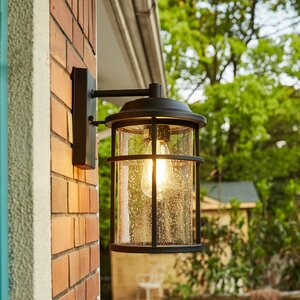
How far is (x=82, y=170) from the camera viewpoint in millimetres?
1856

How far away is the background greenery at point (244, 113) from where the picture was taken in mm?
9234

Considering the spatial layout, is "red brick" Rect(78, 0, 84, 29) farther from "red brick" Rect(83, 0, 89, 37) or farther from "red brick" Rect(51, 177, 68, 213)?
"red brick" Rect(51, 177, 68, 213)

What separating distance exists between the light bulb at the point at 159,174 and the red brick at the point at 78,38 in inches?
12.0

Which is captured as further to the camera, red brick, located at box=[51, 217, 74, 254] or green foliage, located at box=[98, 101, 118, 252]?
green foliage, located at box=[98, 101, 118, 252]

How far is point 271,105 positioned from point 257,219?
9.47ft

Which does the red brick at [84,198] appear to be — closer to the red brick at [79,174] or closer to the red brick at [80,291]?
the red brick at [79,174]

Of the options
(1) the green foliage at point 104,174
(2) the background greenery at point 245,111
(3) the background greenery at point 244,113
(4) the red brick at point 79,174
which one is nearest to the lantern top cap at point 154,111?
(4) the red brick at point 79,174

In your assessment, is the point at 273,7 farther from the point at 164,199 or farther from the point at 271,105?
the point at 164,199

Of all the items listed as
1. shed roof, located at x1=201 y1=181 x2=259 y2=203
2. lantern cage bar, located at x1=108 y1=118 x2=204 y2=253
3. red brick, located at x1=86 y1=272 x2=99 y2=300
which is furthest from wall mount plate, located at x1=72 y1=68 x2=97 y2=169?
shed roof, located at x1=201 y1=181 x2=259 y2=203

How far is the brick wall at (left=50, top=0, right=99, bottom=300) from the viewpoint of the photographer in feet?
4.79

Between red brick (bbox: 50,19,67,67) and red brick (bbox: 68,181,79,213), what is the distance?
0.28 metres

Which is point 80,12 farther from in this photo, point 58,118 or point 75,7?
point 58,118

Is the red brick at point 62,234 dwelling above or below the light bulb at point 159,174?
below

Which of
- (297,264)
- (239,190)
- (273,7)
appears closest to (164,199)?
(297,264)
